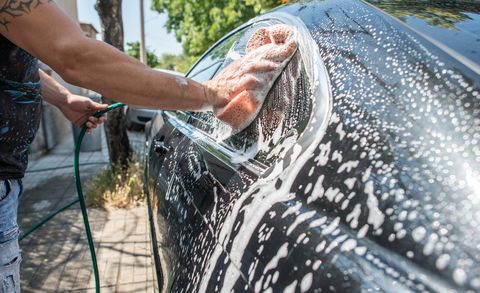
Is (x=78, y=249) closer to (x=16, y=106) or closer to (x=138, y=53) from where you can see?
(x=16, y=106)

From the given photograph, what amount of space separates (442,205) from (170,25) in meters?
15.5

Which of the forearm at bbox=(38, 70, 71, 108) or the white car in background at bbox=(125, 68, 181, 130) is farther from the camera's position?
the white car in background at bbox=(125, 68, 181, 130)

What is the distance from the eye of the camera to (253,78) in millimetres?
1332

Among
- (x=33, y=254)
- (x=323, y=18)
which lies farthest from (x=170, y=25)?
(x=323, y=18)

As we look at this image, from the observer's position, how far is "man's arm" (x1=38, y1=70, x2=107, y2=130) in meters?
2.23

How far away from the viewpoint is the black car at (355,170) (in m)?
0.72

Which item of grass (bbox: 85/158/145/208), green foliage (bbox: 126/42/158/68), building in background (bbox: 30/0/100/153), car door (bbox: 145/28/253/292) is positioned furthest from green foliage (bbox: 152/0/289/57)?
green foliage (bbox: 126/42/158/68)

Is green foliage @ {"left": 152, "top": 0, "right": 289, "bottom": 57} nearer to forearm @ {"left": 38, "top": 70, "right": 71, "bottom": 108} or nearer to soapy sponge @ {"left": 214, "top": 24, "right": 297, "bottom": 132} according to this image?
forearm @ {"left": 38, "top": 70, "right": 71, "bottom": 108}

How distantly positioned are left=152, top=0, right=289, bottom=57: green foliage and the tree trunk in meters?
4.45

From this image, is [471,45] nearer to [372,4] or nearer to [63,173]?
[372,4]

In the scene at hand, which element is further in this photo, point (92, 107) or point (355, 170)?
point (92, 107)

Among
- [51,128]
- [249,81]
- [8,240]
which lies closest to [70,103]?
[8,240]

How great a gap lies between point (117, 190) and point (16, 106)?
3.14 meters

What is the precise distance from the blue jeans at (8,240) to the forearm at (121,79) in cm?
57
